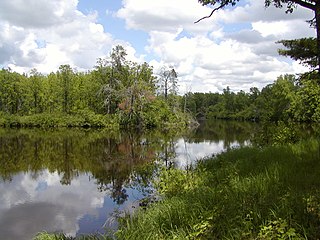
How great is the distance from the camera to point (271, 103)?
76000 mm

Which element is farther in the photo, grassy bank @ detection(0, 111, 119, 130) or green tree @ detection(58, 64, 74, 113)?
green tree @ detection(58, 64, 74, 113)

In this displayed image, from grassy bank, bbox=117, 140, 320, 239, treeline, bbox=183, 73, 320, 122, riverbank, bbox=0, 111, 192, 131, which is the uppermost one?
treeline, bbox=183, 73, 320, 122

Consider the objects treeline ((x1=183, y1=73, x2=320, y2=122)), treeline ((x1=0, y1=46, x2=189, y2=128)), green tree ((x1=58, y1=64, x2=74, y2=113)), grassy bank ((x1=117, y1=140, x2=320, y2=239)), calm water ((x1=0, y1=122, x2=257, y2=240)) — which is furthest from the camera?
green tree ((x1=58, y1=64, x2=74, y2=113))

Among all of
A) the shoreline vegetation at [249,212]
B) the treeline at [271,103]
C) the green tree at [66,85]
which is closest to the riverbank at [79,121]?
the green tree at [66,85]

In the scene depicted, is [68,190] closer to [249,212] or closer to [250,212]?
[249,212]

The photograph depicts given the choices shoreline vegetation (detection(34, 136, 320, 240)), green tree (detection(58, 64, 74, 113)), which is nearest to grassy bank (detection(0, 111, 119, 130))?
green tree (detection(58, 64, 74, 113))

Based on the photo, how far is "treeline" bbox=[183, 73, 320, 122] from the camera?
1013 inches

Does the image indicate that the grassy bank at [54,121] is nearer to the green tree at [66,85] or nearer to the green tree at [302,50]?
the green tree at [66,85]

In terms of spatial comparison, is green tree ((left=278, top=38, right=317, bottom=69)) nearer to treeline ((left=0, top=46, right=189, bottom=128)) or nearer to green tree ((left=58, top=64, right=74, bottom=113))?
treeline ((left=0, top=46, right=189, bottom=128))

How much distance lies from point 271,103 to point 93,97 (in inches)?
1536

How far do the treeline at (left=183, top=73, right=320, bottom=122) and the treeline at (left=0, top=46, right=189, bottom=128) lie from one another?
43.4ft

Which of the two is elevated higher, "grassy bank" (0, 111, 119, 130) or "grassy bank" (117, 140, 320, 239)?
"grassy bank" (0, 111, 119, 130)

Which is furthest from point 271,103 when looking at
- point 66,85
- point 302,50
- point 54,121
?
point 302,50

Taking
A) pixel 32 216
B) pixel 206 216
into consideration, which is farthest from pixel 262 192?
pixel 32 216
